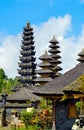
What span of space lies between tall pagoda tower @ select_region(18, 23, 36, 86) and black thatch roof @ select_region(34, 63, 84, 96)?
49.3m

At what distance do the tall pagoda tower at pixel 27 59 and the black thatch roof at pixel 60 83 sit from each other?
4933cm

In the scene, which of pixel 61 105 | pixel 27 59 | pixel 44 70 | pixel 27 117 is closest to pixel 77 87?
pixel 61 105

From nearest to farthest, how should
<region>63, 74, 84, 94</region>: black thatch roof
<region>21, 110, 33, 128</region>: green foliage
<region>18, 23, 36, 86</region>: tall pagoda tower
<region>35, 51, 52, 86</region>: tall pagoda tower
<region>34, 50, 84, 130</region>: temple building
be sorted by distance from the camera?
<region>63, 74, 84, 94</region>: black thatch roof, <region>34, 50, 84, 130</region>: temple building, <region>21, 110, 33, 128</region>: green foliage, <region>35, 51, 52, 86</region>: tall pagoda tower, <region>18, 23, 36, 86</region>: tall pagoda tower

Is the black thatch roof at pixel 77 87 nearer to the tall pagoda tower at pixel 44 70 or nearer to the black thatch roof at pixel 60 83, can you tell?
the black thatch roof at pixel 60 83

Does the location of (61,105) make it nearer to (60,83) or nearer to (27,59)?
(60,83)

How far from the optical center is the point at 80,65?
3678cm

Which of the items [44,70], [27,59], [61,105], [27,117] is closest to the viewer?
[61,105]

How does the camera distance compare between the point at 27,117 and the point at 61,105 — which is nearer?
the point at 61,105

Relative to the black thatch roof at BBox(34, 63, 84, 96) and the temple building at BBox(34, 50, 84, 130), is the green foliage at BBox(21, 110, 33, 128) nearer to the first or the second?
the temple building at BBox(34, 50, 84, 130)

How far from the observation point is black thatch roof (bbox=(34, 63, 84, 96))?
3341cm

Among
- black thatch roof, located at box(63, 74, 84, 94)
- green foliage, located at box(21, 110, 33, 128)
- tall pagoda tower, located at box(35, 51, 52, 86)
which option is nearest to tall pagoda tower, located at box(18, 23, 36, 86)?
tall pagoda tower, located at box(35, 51, 52, 86)

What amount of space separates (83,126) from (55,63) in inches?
1941

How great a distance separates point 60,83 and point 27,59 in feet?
172

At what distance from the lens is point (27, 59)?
86875 mm
